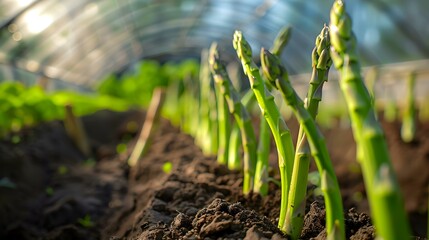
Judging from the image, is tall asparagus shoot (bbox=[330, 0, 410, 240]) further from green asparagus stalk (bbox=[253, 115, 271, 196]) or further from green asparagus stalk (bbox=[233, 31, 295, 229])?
green asparagus stalk (bbox=[253, 115, 271, 196])

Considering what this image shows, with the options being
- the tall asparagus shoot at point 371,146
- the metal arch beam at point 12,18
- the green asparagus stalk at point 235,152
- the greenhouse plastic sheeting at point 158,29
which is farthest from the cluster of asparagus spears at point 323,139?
the metal arch beam at point 12,18

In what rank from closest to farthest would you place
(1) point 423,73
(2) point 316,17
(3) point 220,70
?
(3) point 220,70, (1) point 423,73, (2) point 316,17

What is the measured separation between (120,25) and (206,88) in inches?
503

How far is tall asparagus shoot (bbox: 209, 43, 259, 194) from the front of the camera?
7.66 feet

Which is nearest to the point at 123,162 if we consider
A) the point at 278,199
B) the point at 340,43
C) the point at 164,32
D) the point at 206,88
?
the point at 206,88

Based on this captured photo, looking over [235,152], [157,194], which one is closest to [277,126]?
[157,194]

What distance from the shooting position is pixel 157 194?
2.34 meters

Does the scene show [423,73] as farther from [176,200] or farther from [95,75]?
[95,75]

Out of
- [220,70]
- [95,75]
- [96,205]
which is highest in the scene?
[95,75]

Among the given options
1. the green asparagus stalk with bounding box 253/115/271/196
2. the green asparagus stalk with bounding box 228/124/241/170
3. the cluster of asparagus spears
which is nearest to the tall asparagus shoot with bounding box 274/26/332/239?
the cluster of asparagus spears

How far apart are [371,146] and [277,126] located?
2.34 feet

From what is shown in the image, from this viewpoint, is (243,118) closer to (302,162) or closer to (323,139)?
(302,162)

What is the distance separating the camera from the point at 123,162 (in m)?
4.80

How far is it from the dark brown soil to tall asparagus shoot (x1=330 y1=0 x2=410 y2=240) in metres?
0.49
